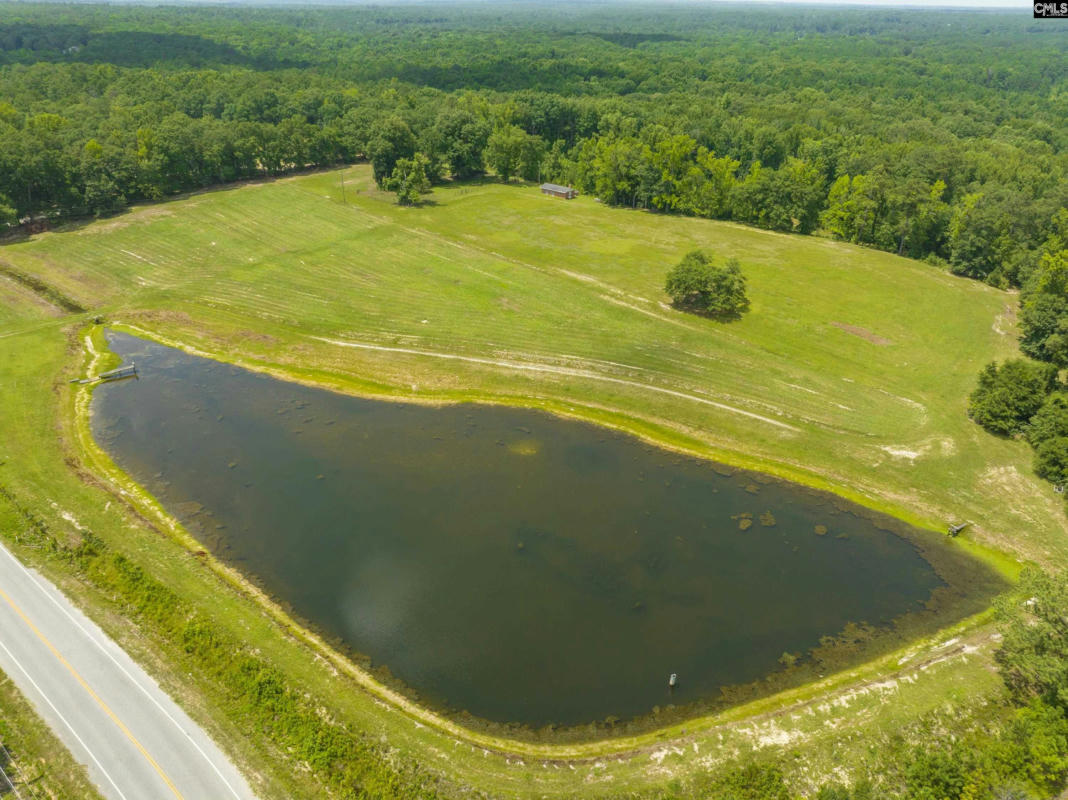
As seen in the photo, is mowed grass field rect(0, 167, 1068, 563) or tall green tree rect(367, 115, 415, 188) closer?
mowed grass field rect(0, 167, 1068, 563)

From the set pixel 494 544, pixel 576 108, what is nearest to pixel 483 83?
pixel 576 108

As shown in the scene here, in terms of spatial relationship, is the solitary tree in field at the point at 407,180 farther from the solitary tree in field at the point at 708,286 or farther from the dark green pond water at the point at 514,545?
the dark green pond water at the point at 514,545

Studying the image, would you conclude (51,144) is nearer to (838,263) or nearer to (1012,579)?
(838,263)

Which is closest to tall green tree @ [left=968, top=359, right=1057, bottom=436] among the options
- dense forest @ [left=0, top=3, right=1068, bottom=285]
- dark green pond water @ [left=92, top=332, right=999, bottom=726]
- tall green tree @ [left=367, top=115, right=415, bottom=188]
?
dark green pond water @ [left=92, top=332, right=999, bottom=726]

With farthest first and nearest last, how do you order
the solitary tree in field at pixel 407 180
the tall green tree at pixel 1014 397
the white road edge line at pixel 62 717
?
1. the solitary tree in field at pixel 407 180
2. the tall green tree at pixel 1014 397
3. the white road edge line at pixel 62 717

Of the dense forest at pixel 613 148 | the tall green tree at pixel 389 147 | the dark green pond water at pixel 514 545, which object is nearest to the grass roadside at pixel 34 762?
the dark green pond water at pixel 514 545

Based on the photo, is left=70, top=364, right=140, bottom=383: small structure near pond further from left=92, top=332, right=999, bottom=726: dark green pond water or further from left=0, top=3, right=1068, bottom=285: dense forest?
left=0, top=3, right=1068, bottom=285: dense forest
